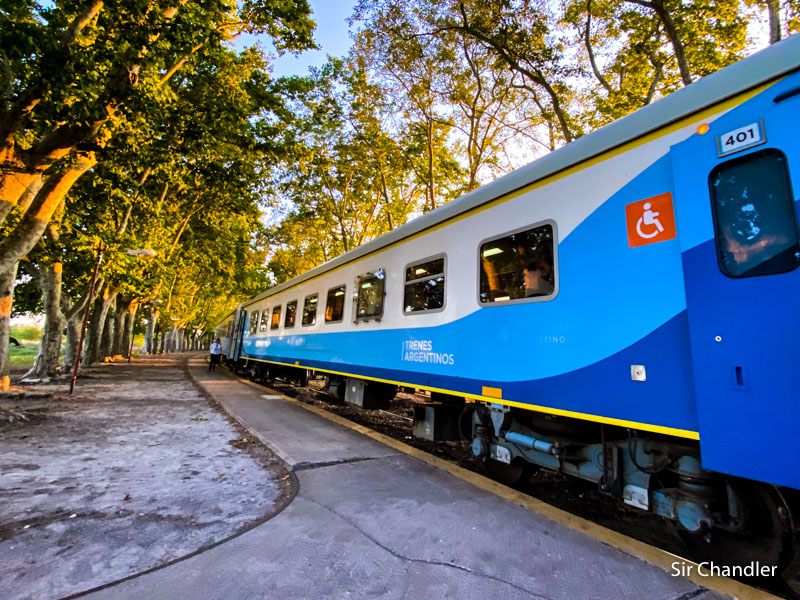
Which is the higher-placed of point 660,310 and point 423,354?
point 660,310

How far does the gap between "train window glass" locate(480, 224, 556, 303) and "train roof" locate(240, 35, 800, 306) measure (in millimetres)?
525

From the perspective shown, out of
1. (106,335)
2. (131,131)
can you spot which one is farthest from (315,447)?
(106,335)

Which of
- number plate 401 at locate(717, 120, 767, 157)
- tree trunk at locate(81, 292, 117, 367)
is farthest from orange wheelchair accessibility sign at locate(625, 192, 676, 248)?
tree trunk at locate(81, 292, 117, 367)

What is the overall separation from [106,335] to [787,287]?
3020 centimetres

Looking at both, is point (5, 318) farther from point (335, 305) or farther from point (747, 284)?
point (747, 284)

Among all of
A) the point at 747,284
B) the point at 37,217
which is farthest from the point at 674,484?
the point at 37,217

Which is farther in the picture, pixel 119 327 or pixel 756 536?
pixel 119 327

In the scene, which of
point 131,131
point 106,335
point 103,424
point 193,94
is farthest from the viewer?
point 106,335

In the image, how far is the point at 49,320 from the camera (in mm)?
12414

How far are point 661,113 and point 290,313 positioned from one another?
10.1 metres

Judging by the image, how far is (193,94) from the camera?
11.3 metres

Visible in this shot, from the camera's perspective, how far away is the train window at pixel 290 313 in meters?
11.2

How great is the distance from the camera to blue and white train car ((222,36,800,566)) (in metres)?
2.28

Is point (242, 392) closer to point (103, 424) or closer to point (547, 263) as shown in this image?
point (103, 424)
